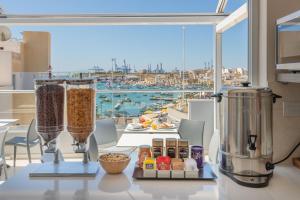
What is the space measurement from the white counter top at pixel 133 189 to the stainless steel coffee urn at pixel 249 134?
65mm

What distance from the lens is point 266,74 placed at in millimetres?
1636

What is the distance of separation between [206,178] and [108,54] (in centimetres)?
340

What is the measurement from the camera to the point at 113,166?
138 centimetres

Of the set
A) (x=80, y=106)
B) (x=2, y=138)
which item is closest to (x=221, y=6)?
(x=80, y=106)

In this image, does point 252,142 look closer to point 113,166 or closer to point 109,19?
point 113,166

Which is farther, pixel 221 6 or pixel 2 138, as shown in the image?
pixel 2 138

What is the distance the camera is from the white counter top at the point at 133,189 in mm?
1163

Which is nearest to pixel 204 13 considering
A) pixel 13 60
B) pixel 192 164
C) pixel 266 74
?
pixel 266 74

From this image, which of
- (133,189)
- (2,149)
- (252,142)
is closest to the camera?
(133,189)

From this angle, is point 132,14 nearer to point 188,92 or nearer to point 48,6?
point 48,6

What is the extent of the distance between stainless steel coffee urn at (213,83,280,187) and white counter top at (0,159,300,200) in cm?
6

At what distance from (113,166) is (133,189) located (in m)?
0.19

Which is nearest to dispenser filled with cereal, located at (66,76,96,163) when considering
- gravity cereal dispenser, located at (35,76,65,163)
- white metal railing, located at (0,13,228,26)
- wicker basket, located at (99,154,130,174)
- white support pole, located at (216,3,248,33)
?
gravity cereal dispenser, located at (35,76,65,163)

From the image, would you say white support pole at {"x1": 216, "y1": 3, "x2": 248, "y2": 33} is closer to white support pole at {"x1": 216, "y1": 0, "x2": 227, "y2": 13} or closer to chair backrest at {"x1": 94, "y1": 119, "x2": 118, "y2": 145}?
white support pole at {"x1": 216, "y1": 0, "x2": 227, "y2": 13}
